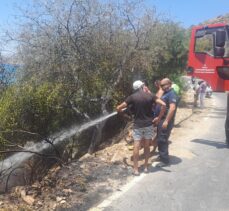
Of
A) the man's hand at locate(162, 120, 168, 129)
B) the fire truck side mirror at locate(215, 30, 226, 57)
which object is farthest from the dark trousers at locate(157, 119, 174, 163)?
the fire truck side mirror at locate(215, 30, 226, 57)

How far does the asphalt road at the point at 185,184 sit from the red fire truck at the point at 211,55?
5.77 ft

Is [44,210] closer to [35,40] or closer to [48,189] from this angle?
[48,189]

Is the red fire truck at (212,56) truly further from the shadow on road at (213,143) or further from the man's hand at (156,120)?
the man's hand at (156,120)

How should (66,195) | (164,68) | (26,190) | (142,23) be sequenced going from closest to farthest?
1. (66,195)
2. (26,190)
3. (142,23)
4. (164,68)

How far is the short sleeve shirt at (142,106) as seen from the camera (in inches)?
291

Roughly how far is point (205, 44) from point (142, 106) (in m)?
4.17

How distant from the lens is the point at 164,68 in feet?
62.0

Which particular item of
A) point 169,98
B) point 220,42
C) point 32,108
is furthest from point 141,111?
point 32,108

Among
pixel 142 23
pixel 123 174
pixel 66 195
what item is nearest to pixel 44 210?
pixel 66 195

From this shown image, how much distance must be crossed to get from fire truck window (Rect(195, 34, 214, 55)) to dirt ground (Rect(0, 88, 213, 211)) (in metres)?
3.18

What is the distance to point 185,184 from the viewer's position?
280 inches

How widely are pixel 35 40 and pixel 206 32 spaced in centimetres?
546

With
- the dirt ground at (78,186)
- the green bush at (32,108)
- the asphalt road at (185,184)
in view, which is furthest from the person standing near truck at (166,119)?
the green bush at (32,108)

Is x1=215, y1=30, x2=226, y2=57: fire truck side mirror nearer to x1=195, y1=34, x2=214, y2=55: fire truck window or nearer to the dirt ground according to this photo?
x1=195, y1=34, x2=214, y2=55: fire truck window
